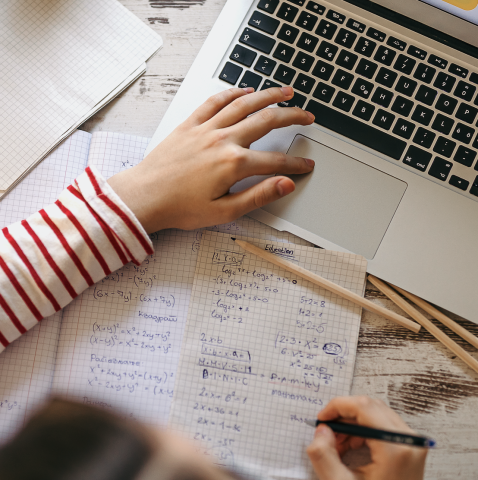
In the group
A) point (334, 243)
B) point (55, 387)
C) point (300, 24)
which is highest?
point (300, 24)

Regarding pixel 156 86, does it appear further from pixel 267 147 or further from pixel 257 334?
pixel 257 334

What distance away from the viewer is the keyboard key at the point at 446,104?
0.55 metres

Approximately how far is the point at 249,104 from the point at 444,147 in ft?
0.89

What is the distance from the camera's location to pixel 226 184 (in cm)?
52

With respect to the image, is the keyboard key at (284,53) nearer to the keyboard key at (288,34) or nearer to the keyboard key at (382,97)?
the keyboard key at (288,34)

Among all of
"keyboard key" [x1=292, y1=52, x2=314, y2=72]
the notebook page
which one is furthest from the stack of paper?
"keyboard key" [x1=292, y1=52, x2=314, y2=72]

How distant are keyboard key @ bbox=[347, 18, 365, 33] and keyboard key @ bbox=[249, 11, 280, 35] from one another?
10 cm

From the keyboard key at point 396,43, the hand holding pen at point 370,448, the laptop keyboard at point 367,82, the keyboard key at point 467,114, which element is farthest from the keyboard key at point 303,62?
the hand holding pen at point 370,448

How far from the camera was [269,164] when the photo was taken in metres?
0.52

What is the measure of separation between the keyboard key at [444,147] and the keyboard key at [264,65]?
25cm

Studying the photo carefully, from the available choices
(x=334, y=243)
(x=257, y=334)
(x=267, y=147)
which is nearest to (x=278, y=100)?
(x=267, y=147)

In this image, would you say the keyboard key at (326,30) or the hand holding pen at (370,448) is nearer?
the hand holding pen at (370,448)

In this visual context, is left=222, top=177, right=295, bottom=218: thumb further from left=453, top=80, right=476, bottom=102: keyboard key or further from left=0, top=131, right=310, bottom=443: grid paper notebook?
left=453, top=80, right=476, bottom=102: keyboard key

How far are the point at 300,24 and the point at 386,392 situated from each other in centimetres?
53
